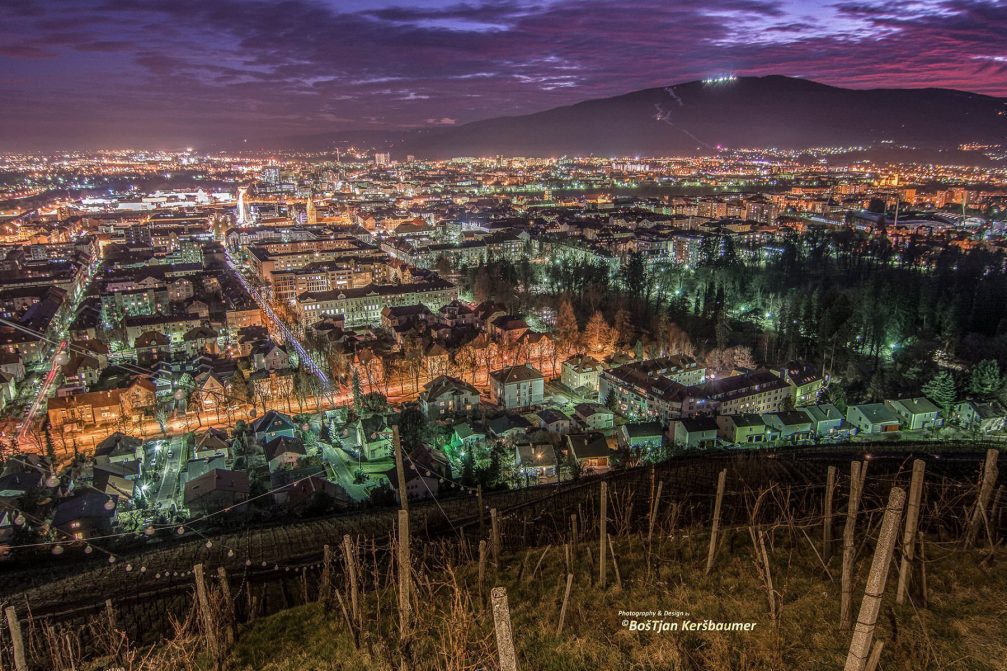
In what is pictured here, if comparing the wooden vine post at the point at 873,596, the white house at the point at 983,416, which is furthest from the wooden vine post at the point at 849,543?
the white house at the point at 983,416

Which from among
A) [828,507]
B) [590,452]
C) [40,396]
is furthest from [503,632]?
[40,396]

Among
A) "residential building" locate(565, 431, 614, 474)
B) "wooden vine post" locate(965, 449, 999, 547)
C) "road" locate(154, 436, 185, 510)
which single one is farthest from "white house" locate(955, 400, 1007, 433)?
"road" locate(154, 436, 185, 510)

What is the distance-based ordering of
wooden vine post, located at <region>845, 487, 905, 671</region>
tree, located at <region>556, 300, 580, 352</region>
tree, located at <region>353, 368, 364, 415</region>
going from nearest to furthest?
wooden vine post, located at <region>845, 487, 905, 671</region>
tree, located at <region>353, 368, 364, 415</region>
tree, located at <region>556, 300, 580, 352</region>

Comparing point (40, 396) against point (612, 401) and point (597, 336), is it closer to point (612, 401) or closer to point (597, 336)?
point (612, 401)

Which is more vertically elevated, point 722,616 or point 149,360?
point 722,616

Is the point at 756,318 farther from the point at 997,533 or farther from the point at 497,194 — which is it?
the point at 497,194

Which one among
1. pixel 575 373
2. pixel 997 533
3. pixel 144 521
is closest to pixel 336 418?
pixel 144 521

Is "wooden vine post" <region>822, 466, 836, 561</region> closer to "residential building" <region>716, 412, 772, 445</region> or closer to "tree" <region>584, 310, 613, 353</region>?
"residential building" <region>716, 412, 772, 445</region>

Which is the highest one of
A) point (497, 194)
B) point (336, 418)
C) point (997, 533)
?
point (497, 194)
